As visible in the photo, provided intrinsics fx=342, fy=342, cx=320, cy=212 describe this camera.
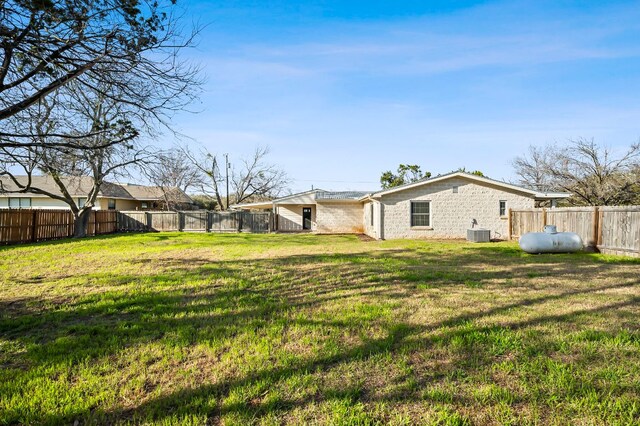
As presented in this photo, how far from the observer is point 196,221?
27.0m

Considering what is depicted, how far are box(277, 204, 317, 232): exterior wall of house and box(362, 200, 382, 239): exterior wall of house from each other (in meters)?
4.44

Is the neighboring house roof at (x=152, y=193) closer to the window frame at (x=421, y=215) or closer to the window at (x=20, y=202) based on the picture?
the window at (x=20, y=202)

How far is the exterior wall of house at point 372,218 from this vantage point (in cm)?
1874

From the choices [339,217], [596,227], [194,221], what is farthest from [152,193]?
[596,227]

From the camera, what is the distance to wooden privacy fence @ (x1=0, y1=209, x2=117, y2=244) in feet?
49.3

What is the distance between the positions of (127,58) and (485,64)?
42.1 feet

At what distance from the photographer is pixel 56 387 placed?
287cm

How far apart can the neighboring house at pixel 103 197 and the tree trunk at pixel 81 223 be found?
314 cm

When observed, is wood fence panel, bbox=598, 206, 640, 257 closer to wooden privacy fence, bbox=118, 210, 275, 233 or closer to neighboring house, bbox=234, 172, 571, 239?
neighboring house, bbox=234, 172, 571, 239

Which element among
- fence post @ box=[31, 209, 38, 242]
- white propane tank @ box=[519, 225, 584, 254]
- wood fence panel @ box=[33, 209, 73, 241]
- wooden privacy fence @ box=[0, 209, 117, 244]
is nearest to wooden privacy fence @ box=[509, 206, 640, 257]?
white propane tank @ box=[519, 225, 584, 254]

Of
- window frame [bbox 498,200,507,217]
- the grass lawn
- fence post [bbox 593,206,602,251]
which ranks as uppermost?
window frame [bbox 498,200,507,217]

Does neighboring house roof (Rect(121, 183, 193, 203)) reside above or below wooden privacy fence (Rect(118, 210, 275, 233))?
above

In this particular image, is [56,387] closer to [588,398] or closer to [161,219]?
[588,398]

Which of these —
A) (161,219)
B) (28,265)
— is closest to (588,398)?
(28,265)
